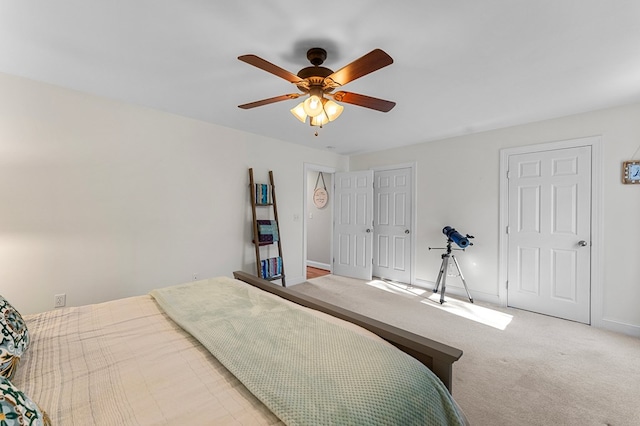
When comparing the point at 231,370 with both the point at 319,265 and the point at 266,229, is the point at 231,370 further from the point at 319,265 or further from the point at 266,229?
the point at 319,265

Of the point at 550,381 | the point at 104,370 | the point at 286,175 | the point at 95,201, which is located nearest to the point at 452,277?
the point at 550,381

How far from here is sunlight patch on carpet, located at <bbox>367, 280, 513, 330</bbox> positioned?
3037 mm

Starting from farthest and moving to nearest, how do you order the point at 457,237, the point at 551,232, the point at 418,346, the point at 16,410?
the point at 457,237 → the point at 551,232 → the point at 418,346 → the point at 16,410

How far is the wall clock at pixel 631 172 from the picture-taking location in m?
2.68

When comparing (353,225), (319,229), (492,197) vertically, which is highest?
(492,197)

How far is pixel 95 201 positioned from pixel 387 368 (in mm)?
2992

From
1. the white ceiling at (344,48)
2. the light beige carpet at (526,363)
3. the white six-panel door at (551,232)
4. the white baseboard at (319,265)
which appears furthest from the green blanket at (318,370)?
the white baseboard at (319,265)

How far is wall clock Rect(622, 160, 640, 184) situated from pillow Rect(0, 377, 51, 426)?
442cm

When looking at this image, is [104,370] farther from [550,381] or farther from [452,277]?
[452,277]

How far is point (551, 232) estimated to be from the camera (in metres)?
3.18

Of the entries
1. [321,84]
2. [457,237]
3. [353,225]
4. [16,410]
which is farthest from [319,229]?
[16,410]

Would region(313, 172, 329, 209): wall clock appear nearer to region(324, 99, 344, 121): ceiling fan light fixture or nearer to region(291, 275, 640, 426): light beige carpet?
region(291, 275, 640, 426): light beige carpet

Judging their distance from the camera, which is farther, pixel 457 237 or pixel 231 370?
pixel 457 237

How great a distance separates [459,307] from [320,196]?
3410 mm
